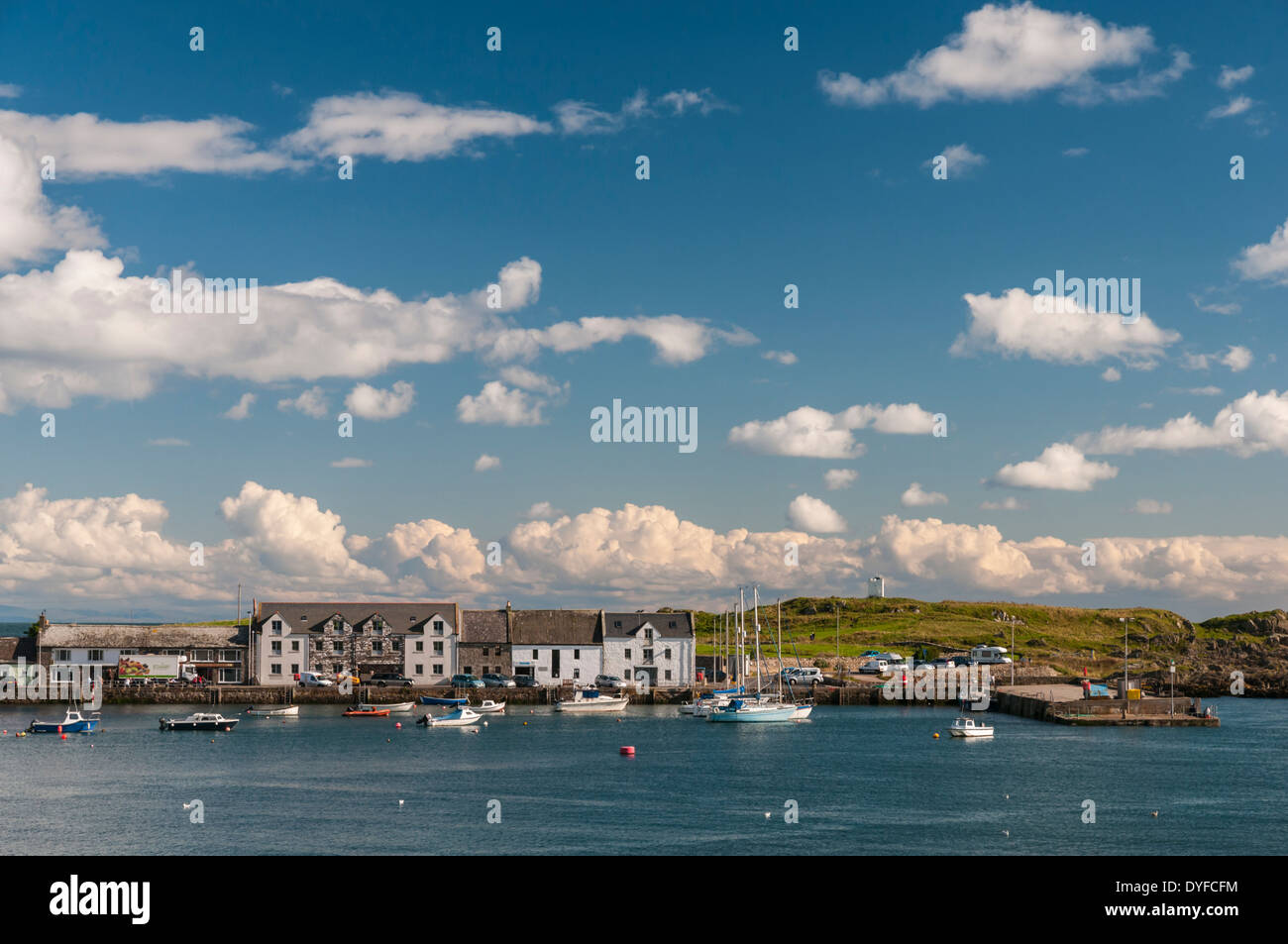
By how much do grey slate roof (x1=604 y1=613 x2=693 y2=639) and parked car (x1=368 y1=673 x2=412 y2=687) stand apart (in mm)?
25170

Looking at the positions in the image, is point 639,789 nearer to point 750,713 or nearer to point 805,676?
point 750,713

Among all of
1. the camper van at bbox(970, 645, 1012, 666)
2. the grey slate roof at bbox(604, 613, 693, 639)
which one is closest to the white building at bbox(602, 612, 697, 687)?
the grey slate roof at bbox(604, 613, 693, 639)

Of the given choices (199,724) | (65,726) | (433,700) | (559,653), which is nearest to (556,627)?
(559,653)

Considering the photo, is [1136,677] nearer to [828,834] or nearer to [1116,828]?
[1116,828]

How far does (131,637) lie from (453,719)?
53.7 m

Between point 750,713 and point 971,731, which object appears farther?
point 750,713

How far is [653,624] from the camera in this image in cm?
14450

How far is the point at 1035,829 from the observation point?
2419 inches

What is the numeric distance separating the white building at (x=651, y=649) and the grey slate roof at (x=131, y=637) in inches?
1820

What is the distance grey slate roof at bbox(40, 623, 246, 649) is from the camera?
140 meters

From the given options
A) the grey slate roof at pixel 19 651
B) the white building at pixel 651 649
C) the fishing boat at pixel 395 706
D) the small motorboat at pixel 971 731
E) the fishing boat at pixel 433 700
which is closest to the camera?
the small motorboat at pixel 971 731

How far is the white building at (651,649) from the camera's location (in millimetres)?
143250

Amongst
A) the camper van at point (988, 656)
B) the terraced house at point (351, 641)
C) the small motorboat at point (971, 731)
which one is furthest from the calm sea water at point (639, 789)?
the camper van at point (988, 656)

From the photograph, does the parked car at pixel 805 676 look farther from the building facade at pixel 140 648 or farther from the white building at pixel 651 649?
the building facade at pixel 140 648
